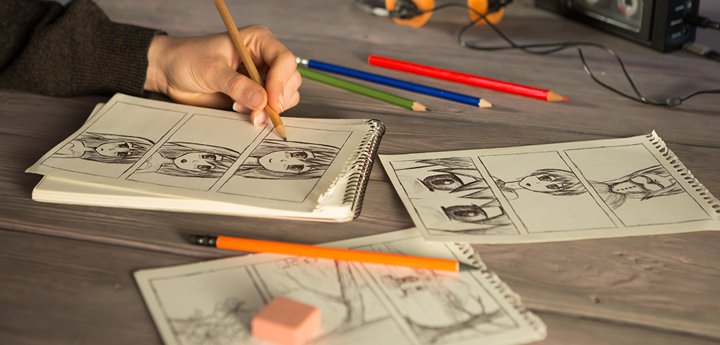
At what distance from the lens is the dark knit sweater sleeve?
859 millimetres

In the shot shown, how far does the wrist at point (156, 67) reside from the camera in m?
0.87

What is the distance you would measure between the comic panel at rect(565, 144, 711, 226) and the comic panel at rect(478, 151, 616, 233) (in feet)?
0.07

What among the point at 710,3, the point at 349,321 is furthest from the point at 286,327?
the point at 710,3

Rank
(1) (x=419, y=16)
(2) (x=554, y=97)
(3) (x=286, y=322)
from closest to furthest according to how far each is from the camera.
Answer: (3) (x=286, y=322) < (2) (x=554, y=97) < (1) (x=419, y=16)

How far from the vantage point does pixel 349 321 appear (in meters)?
0.46

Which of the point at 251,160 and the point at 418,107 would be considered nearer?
the point at 251,160

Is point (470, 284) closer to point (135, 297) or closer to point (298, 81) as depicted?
point (135, 297)

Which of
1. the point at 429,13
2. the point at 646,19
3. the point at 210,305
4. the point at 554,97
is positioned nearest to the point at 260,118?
the point at 210,305

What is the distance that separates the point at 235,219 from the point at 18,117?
0.46m

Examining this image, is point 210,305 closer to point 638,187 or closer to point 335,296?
point 335,296

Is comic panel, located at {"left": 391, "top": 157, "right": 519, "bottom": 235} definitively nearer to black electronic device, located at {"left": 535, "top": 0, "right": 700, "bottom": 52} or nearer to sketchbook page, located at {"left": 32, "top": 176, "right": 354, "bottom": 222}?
sketchbook page, located at {"left": 32, "top": 176, "right": 354, "bottom": 222}

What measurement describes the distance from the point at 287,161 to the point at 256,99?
13 centimetres

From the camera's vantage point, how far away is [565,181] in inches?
25.3

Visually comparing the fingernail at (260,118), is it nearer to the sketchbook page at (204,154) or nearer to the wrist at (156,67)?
the sketchbook page at (204,154)
